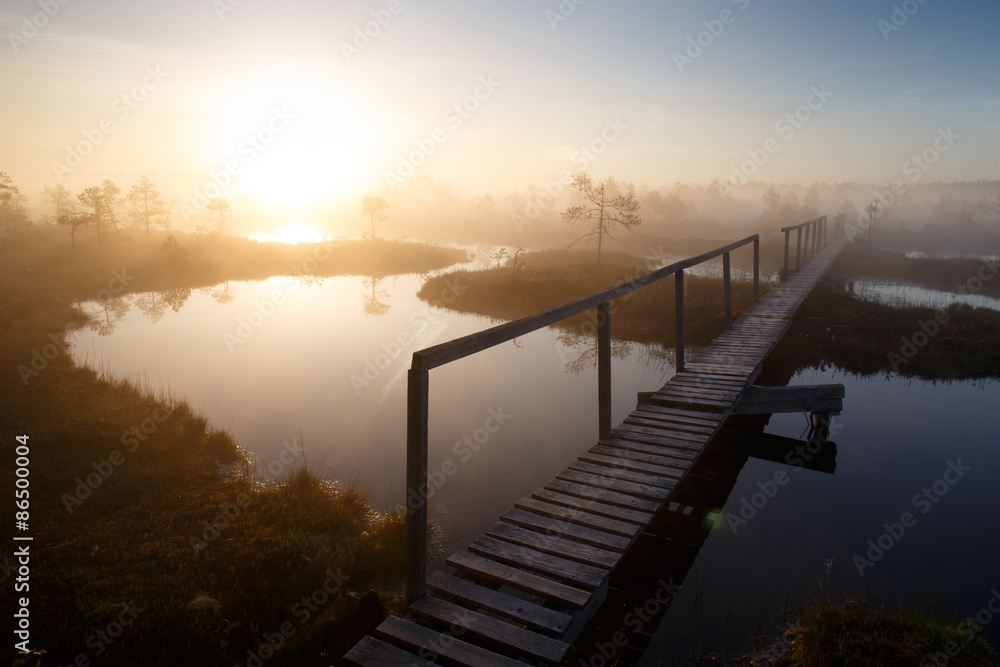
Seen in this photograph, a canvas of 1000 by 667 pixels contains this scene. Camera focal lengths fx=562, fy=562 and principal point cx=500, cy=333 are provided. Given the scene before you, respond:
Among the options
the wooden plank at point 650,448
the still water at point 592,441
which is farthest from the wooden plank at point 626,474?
the still water at point 592,441

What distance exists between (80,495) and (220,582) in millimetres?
3004

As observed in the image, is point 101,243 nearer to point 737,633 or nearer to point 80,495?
point 80,495

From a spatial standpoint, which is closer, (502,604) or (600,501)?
(502,604)

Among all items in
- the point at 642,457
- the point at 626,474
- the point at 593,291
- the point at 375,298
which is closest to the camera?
the point at 626,474

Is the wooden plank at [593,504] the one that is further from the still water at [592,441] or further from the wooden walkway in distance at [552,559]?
the still water at [592,441]

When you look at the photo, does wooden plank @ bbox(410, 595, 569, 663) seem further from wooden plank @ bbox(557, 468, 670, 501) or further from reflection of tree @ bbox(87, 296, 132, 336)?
reflection of tree @ bbox(87, 296, 132, 336)

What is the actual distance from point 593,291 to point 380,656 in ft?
66.2

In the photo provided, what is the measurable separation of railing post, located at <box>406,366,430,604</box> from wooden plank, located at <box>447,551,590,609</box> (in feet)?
1.60

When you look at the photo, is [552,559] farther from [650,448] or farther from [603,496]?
[650,448]

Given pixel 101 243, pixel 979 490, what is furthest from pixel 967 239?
pixel 101 243

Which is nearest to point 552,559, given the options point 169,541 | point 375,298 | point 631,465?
point 631,465

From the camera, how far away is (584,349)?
55.3 ft

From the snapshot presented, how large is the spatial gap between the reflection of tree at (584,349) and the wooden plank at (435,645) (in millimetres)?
10602

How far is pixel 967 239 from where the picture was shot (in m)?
65.4
